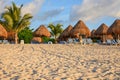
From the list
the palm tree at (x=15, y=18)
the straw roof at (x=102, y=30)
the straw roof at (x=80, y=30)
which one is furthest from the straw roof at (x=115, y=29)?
the palm tree at (x=15, y=18)

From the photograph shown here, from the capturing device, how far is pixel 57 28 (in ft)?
123

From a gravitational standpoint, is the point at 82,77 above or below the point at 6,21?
below

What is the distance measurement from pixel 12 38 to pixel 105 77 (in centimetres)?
2442

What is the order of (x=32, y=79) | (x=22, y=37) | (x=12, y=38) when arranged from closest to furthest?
(x=32, y=79) → (x=12, y=38) → (x=22, y=37)

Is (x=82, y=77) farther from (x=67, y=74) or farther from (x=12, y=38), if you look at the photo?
(x=12, y=38)

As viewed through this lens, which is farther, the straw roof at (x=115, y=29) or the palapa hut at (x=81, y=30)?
the palapa hut at (x=81, y=30)

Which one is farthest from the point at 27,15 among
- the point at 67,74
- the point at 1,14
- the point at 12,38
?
the point at 67,74

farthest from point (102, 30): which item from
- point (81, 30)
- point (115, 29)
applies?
point (115, 29)

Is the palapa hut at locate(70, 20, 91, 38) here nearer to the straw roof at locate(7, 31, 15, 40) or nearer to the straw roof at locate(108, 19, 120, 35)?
the straw roof at locate(108, 19, 120, 35)

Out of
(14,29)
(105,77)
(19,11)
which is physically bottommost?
(105,77)

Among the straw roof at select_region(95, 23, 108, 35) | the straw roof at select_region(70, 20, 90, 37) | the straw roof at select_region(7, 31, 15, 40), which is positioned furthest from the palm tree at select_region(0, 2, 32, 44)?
the straw roof at select_region(95, 23, 108, 35)

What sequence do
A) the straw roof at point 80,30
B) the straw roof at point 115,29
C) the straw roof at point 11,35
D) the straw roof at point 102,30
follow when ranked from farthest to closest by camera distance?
the straw roof at point 102,30 → the straw roof at point 11,35 → the straw roof at point 80,30 → the straw roof at point 115,29

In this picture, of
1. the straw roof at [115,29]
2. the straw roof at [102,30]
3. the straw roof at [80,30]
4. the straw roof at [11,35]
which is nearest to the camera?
the straw roof at [115,29]

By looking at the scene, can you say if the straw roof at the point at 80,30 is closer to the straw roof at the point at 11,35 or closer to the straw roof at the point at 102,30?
the straw roof at the point at 102,30
